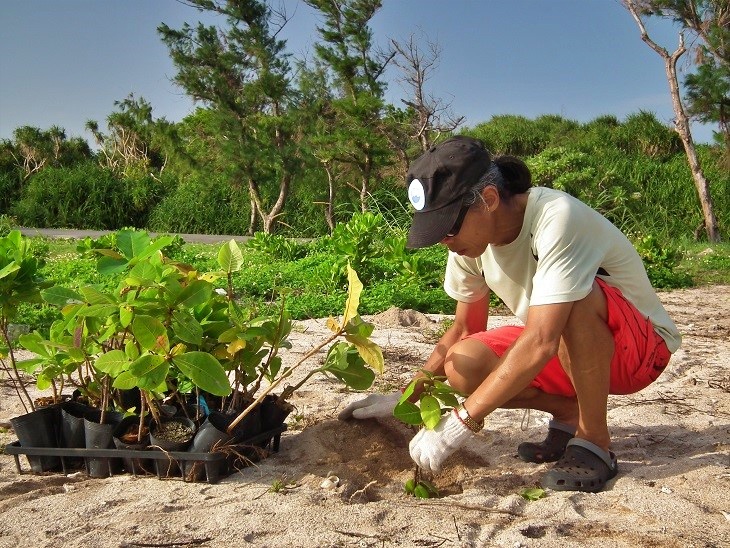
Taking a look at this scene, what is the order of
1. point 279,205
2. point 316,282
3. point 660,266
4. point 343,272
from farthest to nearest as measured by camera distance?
point 279,205
point 660,266
point 316,282
point 343,272

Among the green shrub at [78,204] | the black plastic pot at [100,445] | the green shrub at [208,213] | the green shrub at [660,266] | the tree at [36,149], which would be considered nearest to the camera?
the black plastic pot at [100,445]

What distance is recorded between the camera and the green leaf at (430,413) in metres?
2.34

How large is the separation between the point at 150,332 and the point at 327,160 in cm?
1455

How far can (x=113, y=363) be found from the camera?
7.97ft

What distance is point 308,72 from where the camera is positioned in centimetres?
1856

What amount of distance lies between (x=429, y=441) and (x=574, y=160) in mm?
11682

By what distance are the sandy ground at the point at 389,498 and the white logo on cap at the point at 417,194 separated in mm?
913

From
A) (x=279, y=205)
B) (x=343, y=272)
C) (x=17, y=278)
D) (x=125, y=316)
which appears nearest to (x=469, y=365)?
(x=125, y=316)

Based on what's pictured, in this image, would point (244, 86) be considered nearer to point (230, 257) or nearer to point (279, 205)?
point (279, 205)

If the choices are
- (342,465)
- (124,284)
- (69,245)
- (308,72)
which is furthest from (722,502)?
(308,72)

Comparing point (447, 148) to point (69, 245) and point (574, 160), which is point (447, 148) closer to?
point (574, 160)

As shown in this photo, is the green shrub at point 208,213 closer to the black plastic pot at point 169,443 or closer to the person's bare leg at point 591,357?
the black plastic pot at point 169,443

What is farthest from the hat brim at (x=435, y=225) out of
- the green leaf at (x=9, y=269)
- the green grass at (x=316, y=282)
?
the green grass at (x=316, y=282)

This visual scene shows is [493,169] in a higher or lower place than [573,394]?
higher
